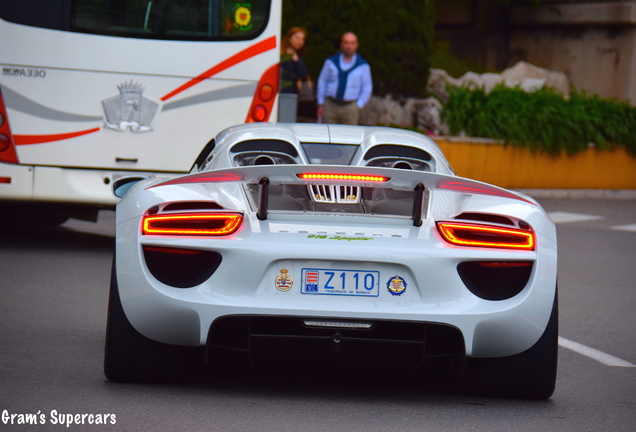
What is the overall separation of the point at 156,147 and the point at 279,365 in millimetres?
4417

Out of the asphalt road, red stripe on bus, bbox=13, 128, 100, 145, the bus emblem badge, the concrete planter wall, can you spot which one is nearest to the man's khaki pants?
the concrete planter wall

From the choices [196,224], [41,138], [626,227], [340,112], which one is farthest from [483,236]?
[626,227]

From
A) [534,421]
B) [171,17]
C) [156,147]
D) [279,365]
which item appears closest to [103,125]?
[156,147]

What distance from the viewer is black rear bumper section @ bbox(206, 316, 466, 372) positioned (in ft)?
13.1

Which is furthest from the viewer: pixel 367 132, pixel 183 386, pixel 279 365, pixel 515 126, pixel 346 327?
pixel 515 126

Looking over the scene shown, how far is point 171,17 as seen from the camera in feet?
29.3

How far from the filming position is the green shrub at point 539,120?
17031mm

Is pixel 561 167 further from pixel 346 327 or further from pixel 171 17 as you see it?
pixel 346 327

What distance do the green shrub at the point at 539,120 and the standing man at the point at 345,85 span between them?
3.71m

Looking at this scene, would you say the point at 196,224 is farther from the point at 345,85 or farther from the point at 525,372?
the point at 345,85

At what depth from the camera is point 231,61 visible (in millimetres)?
9062

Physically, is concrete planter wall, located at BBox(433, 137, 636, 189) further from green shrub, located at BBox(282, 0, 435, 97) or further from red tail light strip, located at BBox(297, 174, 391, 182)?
red tail light strip, located at BBox(297, 174, 391, 182)

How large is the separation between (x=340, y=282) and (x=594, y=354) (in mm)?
Result: 2285

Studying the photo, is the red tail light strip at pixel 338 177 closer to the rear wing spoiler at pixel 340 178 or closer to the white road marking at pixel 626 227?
the rear wing spoiler at pixel 340 178
